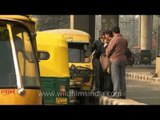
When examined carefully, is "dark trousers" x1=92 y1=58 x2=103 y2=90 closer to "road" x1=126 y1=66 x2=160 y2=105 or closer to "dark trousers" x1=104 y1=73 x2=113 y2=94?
"dark trousers" x1=104 y1=73 x2=113 y2=94

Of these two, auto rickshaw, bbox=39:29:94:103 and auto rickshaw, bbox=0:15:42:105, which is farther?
auto rickshaw, bbox=39:29:94:103

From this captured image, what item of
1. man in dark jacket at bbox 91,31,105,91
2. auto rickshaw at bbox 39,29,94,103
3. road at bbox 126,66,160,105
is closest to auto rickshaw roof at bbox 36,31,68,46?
auto rickshaw at bbox 39,29,94,103

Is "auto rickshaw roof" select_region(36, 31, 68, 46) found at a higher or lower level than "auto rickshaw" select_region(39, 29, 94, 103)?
higher

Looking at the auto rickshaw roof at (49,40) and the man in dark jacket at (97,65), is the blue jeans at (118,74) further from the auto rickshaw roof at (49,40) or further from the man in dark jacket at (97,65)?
the man in dark jacket at (97,65)

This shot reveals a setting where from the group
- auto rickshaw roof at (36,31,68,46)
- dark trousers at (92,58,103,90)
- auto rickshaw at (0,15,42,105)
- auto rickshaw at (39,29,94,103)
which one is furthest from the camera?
dark trousers at (92,58,103,90)

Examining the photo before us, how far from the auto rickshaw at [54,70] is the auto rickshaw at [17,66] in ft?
9.35

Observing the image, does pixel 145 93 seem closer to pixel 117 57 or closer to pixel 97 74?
pixel 97 74

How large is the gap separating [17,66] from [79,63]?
29.7 ft

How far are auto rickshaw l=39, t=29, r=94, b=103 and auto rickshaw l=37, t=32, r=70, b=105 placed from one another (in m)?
3.19

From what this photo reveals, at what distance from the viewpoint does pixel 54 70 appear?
1055 cm

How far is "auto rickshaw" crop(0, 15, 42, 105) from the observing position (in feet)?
21.8

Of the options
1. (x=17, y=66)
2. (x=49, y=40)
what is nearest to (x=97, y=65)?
(x=49, y=40)

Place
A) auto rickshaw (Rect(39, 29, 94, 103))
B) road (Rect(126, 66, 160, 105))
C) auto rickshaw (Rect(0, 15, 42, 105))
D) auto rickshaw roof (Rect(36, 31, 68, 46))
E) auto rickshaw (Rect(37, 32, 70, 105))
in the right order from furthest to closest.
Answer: road (Rect(126, 66, 160, 105)) < auto rickshaw (Rect(39, 29, 94, 103)) < auto rickshaw roof (Rect(36, 31, 68, 46)) < auto rickshaw (Rect(37, 32, 70, 105)) < auto rickshaw (Rect(0, 15, 42, 105))
